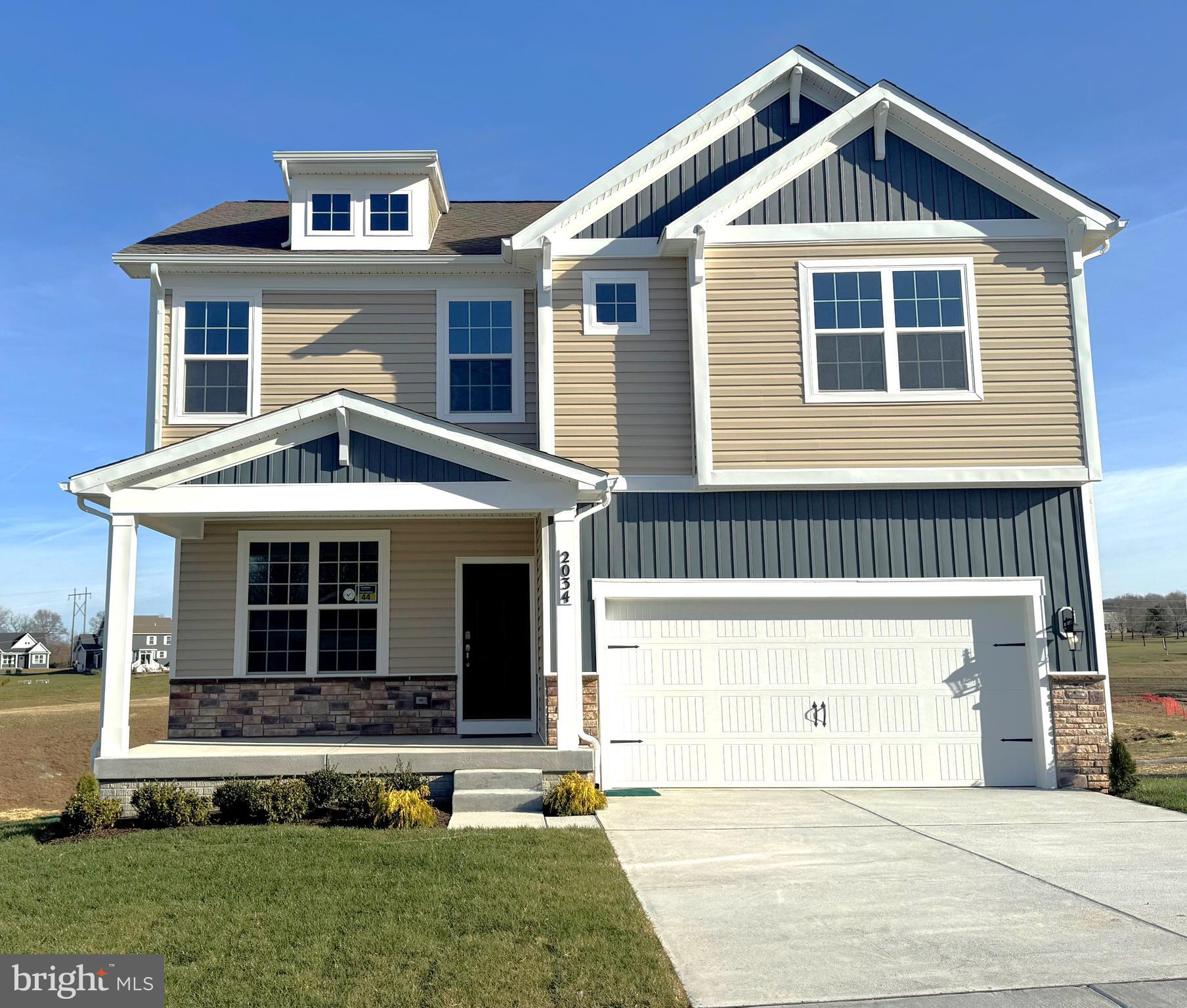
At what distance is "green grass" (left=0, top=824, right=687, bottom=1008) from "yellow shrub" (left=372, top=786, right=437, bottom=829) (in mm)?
324

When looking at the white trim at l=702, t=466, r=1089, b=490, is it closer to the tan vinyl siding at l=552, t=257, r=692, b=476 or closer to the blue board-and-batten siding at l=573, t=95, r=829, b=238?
the tan vinyl siding at l=552, t=257, r=692, b=476

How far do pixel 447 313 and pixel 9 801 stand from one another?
12751 mm

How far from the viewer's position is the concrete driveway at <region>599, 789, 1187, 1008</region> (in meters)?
4.98

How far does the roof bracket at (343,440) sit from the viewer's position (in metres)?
10.0

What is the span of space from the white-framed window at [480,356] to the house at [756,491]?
0.13 m

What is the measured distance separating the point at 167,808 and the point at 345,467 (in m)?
3.67

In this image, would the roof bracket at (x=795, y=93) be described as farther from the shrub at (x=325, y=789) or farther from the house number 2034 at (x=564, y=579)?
the shrub at (x=325, y=789)

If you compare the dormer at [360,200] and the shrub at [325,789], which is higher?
the dormer at [360,200]

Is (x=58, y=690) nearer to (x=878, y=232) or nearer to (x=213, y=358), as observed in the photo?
(x=213, y=358)

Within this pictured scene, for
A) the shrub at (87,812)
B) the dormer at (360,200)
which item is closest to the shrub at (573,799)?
the shrub at (87,812)

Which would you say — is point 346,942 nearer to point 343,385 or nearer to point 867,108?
point 343,385

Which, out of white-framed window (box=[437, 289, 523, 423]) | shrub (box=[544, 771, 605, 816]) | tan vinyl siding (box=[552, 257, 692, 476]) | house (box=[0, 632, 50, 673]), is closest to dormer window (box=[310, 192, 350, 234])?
white-framed window (box=[437, 289, 523, 423])

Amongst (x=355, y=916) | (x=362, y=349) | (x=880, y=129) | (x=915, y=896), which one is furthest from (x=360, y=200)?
(x=915, y=896)

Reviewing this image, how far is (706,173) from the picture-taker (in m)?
12.2
